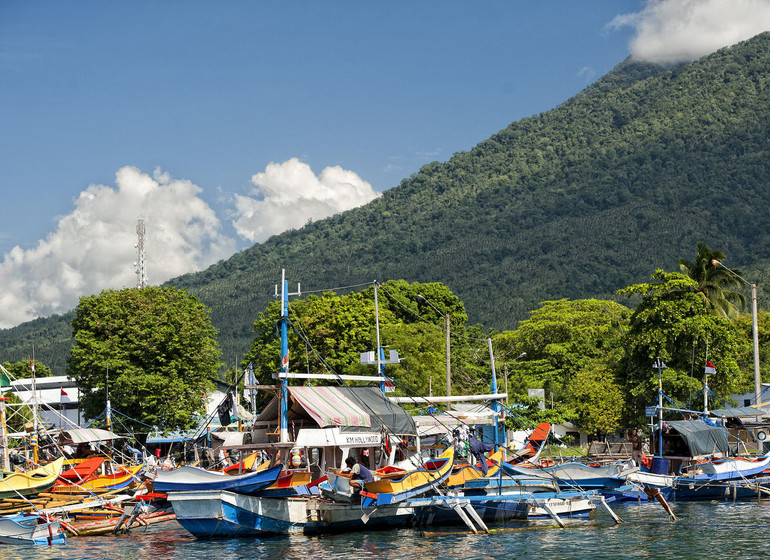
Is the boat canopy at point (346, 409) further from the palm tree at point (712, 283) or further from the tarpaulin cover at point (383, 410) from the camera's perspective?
the palm tree at point (712, 283)

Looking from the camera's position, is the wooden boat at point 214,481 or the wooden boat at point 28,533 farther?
the wooden boat at point 28,533

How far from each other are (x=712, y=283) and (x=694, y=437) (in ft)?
77.2

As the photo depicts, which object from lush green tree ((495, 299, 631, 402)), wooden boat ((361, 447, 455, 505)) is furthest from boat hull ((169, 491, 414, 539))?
lush green tree ((495, 299, 631, 402))

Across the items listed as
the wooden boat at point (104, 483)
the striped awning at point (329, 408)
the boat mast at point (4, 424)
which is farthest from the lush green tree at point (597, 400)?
the boat mast at point (4, 424)

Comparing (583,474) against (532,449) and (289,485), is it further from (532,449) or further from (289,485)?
(289,485)

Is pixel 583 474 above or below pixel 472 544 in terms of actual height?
above

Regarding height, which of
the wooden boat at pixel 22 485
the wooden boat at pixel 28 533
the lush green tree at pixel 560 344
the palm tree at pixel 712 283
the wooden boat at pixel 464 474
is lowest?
the wooden boat at pixel 28 533

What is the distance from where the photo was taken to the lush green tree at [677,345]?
62500 millimetres

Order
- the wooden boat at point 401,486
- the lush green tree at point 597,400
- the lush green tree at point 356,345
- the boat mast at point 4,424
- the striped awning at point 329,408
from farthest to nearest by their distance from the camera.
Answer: the lush green tree at point 356,345
the lush green tree at point 597,400
the boat mast at point 4,424
the striped awning at point 329,408
the wooden boat at point 401,486

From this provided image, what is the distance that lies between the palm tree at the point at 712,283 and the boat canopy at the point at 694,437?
706 inches

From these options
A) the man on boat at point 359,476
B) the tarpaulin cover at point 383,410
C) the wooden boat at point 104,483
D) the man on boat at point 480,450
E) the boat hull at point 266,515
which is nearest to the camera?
the boat hull at point 266,515

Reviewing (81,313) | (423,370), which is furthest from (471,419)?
(81,313)

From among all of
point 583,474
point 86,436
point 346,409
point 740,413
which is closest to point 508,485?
point 583,474

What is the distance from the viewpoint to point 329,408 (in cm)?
3881
